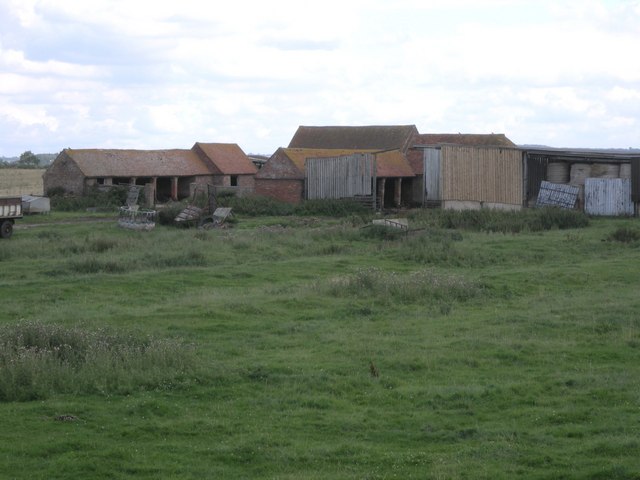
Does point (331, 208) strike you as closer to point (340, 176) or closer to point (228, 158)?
point (340, 176)

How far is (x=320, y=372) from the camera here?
44.4ft

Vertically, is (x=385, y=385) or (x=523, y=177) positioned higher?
(x=523, y=177)

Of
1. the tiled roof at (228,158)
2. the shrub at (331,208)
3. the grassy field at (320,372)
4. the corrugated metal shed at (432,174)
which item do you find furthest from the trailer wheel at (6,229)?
the tiled roof at (228,158)

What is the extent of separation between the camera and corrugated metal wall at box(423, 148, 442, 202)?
48906 millimetres

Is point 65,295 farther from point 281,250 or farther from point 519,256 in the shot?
point 519,256

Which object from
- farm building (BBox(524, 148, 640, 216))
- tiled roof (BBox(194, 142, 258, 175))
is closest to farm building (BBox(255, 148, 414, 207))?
tiled roof (BBox(194, 142, 258, 175))

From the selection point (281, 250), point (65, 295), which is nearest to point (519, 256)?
point (281, 250)

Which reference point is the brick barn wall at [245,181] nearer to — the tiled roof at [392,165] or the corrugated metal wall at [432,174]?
the tiled roof at [392,165]

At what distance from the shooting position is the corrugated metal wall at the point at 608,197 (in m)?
42.2

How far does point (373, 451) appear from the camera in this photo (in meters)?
10.1

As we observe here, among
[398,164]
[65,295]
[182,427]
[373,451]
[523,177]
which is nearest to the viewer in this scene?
[373,451]

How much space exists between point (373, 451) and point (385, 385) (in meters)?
2.95

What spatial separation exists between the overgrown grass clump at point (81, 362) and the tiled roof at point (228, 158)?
46.8 meters

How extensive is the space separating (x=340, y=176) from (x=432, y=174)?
5662 mm
